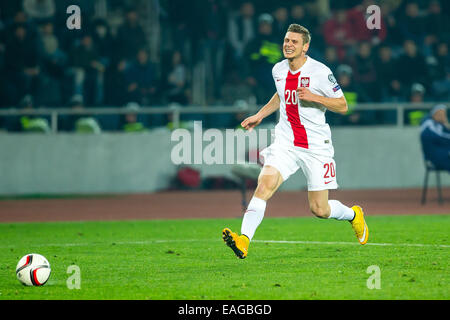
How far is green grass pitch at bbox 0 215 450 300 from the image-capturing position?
7699mm

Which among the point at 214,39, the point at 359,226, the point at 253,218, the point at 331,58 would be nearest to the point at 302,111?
the point at 253,218

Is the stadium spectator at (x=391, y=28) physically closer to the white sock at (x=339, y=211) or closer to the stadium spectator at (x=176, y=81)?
the stadium spectator at (x=176, y=81)

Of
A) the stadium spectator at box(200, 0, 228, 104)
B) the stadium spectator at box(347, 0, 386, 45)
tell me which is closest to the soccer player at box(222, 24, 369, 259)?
the stadium spectator at box(200, 0, 228, 104)

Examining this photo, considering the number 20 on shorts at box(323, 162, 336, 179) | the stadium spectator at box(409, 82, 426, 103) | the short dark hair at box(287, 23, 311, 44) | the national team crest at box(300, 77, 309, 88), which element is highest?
the short dark hair at box(287, 23, 311, 44)

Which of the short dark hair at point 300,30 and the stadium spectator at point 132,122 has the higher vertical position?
the short dark hair at point 300,30

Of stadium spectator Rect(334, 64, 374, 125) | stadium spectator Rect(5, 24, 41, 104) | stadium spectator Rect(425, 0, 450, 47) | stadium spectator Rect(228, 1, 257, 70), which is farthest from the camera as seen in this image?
stadium spectator Rect(425, 0, 450, 47)

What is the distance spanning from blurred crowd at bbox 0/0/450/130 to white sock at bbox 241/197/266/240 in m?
10.2

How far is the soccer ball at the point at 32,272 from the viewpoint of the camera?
8062mm

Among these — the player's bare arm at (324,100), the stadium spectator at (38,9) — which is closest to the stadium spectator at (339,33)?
the stadium spectator at (38,9)

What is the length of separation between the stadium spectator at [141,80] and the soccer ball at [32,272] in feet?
40.3

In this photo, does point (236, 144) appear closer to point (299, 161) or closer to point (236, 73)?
point (236, 73)

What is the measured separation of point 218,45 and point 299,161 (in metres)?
10.8

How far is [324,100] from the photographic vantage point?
945 cm

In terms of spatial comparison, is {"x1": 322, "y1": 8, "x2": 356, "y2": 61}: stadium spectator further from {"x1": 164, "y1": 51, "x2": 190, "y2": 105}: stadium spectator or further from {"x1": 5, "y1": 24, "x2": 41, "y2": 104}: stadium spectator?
{"x1": 5, "y1": 24, "x2": 41, "y2": 104}: stadium spectator
